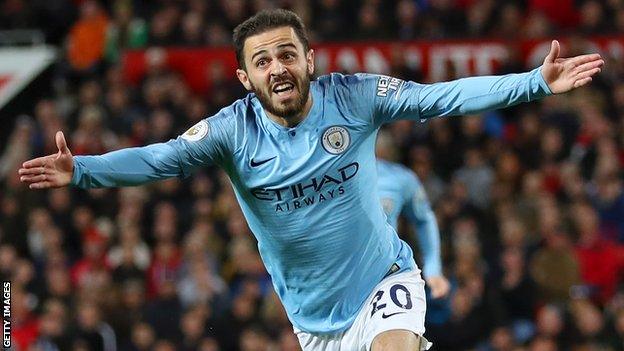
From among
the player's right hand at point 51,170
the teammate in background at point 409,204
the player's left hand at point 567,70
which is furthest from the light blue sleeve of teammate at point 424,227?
the player's right hand at point 51,170

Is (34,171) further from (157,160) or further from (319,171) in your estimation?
(319,171)

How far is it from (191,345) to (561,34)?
630cm

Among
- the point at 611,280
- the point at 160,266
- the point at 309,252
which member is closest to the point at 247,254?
the point at 160,266

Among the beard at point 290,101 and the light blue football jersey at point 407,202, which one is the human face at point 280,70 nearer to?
the beard at point 290,101

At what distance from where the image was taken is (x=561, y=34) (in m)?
15.4

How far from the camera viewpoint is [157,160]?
623cm

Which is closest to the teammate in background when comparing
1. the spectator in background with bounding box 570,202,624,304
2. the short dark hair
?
the short dark hair

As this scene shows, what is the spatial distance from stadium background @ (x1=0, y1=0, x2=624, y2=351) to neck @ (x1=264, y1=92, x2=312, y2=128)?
472cm

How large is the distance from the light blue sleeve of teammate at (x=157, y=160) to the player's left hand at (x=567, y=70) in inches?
62.5


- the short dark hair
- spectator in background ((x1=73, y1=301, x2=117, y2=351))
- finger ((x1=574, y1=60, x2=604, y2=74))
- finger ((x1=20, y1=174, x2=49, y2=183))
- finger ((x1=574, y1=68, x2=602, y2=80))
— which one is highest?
the short dark hair

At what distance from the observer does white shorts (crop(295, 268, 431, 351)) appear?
6449mm

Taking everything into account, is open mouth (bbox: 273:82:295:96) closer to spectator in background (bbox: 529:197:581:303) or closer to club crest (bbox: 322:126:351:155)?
club crest (bbox: 322:126:351:155)

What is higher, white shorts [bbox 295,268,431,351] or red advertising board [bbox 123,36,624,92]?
red advertising board [bbox 123,36,624,92]

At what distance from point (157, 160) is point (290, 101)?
703mm
